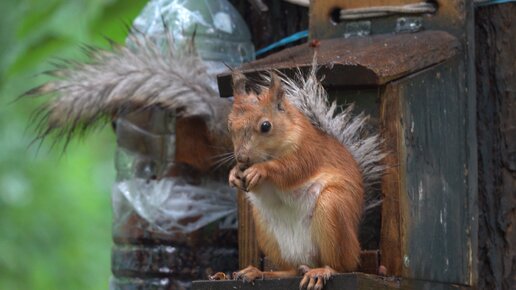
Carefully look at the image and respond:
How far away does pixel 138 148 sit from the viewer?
5.63 meters

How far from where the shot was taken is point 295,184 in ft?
13.3

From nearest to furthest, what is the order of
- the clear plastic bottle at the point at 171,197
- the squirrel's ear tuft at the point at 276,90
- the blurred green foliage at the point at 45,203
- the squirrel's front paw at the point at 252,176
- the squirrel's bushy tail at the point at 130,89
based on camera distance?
1. the squirrel's front paw at the point at 252,176
2. the squirrel's ear tuft at the point at 276,90
3. the squirrel's bushy tail at the point at 130,89
4. the clear plastic bottle at the point at 171,197
5. the blurred green foliage at the point at 45,203

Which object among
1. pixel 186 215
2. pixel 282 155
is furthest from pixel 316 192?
pixel 186 215

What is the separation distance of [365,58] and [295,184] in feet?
1.98

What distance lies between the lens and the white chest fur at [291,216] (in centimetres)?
406

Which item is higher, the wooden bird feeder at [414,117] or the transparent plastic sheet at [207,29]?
the transparent plastic sheet at [207,29]

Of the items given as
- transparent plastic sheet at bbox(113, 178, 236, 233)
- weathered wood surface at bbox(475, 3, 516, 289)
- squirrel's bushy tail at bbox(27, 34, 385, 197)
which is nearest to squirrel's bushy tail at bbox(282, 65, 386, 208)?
weathered wood surface at bbox(475, 3, 516, 289)

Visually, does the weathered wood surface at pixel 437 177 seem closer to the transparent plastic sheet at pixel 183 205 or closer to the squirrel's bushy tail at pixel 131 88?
the squirrel's bushy tail at pixel 131 88

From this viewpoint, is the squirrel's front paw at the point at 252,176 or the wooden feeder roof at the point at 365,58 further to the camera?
the wooden feeder roof at the point at 365,58

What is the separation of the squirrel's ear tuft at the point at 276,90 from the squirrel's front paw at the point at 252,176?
10.1 inches

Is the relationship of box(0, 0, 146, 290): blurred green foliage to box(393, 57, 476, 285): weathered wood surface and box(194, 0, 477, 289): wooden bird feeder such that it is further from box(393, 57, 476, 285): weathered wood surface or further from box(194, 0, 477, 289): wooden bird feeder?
box(393, 57, 476, 285): weathered wood surface

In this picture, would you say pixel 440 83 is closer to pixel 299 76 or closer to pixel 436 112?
pixel 436 112

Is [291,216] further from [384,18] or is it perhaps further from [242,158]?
[384,18]

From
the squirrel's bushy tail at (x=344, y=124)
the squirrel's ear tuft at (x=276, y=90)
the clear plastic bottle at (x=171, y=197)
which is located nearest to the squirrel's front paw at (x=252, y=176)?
the squirrel's ear tuft at (x=276, y=90)
